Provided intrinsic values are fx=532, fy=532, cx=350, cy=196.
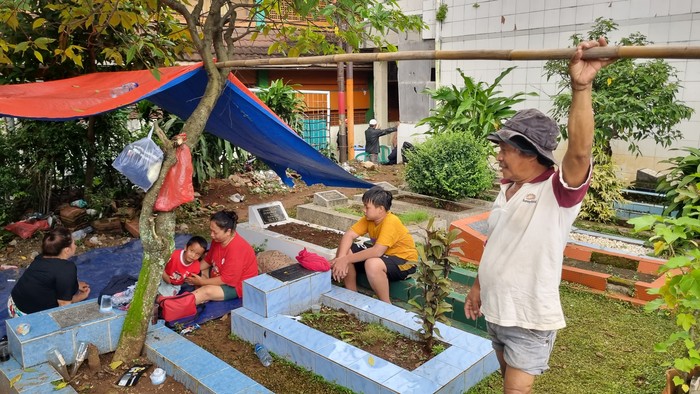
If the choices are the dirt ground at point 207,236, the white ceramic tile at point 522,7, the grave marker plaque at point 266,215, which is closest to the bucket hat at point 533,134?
the dirt ground at point 207,236

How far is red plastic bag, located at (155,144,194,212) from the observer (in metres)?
3.32

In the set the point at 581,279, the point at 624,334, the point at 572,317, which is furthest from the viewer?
the point at 581,279

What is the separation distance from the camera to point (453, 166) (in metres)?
6.96

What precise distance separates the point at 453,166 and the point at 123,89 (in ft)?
13.7

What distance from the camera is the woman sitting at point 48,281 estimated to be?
369 centimetres

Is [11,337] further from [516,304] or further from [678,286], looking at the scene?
[678,286]

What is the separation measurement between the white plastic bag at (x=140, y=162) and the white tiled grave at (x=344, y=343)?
3.70 ft

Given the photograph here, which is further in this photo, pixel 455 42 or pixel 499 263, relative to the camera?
pixel 455 42

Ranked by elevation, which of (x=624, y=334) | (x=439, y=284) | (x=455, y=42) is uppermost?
(x=455, y=42)

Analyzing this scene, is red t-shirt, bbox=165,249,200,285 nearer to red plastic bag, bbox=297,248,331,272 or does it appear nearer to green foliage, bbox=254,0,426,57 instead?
red plastic bag, bbox=297,248,331,272

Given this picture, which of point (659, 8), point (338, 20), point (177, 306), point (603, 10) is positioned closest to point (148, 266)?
point (177, 306)

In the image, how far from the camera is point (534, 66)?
995 centimetres

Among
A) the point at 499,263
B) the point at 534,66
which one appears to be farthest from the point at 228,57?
the point at 534,66

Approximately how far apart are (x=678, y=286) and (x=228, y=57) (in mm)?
2998
